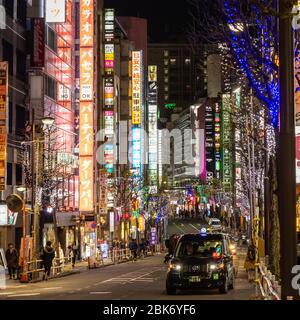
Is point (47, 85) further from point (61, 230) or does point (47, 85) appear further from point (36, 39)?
point (61, 230)

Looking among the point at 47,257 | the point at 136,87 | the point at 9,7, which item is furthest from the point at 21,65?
the point at 136,87

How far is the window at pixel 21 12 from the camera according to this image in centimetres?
5197

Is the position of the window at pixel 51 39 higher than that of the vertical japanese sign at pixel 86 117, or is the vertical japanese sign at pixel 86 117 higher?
the window at pixel 51 39

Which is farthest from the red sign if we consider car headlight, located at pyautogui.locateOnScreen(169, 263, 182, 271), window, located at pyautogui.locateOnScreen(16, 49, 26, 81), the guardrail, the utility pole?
the utility pole

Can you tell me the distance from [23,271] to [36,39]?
20.7 metres

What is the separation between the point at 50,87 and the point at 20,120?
287 inches

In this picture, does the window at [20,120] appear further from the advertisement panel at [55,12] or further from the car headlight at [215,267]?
the car headlight at [215,267]

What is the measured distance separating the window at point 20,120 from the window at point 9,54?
9.26 ft

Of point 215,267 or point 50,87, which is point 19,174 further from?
point 215,267

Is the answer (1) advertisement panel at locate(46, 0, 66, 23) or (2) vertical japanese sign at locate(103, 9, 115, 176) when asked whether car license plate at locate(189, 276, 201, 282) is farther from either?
(2) vertical japanese sign at locate(103, 9, 115, 176)

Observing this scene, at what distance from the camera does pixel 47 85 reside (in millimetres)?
57531

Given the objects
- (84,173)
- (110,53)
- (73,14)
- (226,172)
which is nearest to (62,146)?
(84,173)

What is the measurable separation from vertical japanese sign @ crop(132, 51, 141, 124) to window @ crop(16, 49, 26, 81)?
49439 mm

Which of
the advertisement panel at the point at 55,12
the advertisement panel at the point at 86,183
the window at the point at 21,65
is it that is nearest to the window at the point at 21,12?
the window at the point at 21,65
